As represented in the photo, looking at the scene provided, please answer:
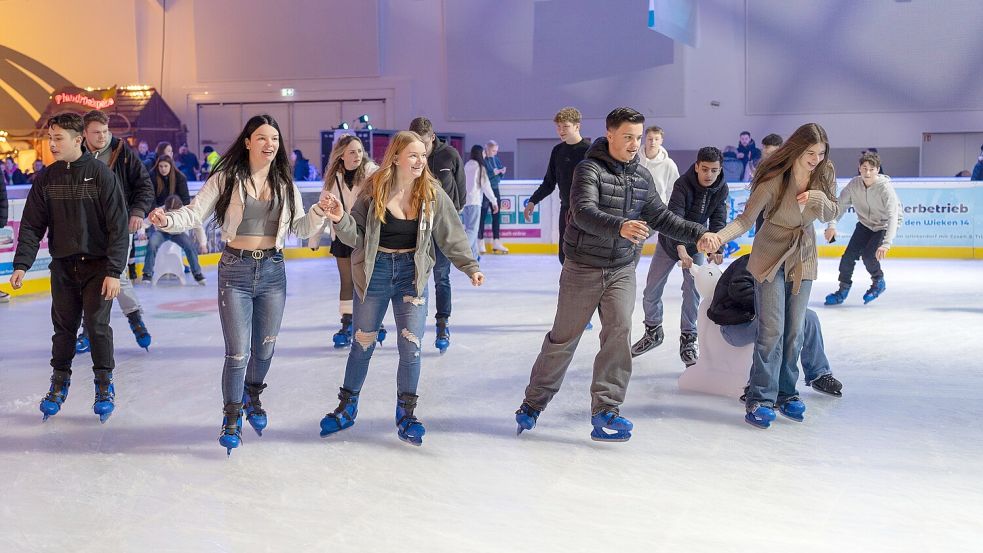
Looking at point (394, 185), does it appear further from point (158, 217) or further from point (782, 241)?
point (782, 241)

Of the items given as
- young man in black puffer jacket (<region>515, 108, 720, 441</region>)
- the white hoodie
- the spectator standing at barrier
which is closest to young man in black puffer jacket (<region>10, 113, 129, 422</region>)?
young man in black puffer jacket (<region>515, 108, 720, 441</region>)

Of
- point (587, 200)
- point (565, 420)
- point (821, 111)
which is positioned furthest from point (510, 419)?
point (821, 111)

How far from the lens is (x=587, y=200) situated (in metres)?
3.98

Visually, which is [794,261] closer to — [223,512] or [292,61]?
[223,512]

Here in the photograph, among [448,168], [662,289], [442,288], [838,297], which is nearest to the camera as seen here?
[662,289]

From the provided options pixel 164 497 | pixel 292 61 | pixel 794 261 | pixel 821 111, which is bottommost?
pixel 164 497

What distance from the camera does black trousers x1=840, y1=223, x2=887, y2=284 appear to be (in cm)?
822

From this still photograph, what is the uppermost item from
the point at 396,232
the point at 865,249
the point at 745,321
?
the point at 396,232

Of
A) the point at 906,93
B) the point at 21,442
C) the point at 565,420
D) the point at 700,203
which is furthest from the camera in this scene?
the point at 906,93

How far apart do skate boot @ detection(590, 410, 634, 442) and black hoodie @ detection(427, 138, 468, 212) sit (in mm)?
2431

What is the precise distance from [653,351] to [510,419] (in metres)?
1.94

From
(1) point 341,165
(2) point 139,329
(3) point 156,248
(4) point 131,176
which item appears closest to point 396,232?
(1) point 341,165

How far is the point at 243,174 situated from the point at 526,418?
1.52 m

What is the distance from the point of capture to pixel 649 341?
614 cm
